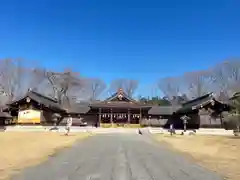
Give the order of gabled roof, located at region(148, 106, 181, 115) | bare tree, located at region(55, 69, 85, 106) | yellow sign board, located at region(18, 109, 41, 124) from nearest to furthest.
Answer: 1. yellow sign board, located at region(18, 109, 41, 124)
2. gabled roof, located at region(148, 106, 181, 115)
3. bare tree, located at region(55, 69, 85, 106)

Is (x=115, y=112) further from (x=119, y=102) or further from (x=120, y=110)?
(x=119, y=102)

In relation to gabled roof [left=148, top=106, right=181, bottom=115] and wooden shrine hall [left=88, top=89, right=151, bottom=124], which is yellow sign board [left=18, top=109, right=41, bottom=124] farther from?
gabled roof [left=148, top=106, right=181, bottom=115]

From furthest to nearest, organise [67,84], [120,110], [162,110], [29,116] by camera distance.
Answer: [67,84] → [162,110] → [120,110] → [29,116]

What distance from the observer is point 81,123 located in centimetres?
6588

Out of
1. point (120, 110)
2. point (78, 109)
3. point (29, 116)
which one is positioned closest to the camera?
point (29, 116)

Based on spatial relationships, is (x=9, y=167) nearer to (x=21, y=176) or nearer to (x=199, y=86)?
(x=21, y=176)

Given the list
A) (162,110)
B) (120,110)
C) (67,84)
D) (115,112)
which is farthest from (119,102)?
(67,84)

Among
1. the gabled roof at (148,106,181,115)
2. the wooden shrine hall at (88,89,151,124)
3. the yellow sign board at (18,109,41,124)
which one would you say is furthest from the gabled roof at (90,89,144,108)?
the yellow sign board at (18,109,41,124)

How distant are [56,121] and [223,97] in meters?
34.7

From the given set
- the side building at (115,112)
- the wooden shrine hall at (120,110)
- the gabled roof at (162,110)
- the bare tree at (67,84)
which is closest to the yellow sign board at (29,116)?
the side building at (115,112)

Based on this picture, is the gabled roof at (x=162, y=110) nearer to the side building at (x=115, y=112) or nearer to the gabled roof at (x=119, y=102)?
the side building at (x=115, y=112)

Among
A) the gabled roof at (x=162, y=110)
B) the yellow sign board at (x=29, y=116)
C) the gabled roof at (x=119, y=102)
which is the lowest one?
the yellow sign board at (x=29, y=116)

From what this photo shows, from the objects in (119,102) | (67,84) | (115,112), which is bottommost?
(115,112)

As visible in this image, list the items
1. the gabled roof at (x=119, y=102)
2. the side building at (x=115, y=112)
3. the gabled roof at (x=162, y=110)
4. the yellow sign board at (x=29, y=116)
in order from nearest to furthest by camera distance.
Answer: the side building at (x=115, y=112) → the yellow sign board at (x=29, y=116) → the gabled roof at (x=119, y=102) → the gabled roof at (x=162, y=110)
